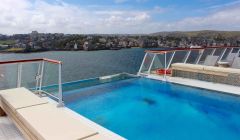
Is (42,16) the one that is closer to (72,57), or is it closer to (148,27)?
(72,57)

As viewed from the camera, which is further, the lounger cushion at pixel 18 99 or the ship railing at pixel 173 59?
the ship railing at pixel 173 59

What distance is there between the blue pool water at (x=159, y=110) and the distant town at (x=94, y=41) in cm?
885

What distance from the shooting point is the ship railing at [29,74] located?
16.6 feet

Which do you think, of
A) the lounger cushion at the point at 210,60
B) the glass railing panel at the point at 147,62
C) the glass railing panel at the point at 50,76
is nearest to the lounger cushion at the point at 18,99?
the glass railing panel at the point at 50,76

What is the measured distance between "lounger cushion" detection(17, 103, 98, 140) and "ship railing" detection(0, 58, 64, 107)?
1.63 meters

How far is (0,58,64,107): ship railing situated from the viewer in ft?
16.6

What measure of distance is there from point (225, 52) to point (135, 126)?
7.56 metres

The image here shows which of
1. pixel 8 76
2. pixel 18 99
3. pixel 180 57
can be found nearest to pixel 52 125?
pixel 18 99

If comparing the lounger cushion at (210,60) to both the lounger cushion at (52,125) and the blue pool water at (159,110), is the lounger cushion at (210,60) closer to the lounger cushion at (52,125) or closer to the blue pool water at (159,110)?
the blue pool water at (159,110)

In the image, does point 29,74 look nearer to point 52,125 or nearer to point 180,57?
point 52,125

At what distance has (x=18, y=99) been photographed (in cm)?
420

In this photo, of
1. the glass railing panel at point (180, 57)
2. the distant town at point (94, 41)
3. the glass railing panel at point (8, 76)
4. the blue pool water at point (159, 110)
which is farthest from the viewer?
the distant town at point (94, 41)

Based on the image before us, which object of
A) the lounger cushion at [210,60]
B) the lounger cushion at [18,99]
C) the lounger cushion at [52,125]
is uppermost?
the lounger cushion at [210,60]

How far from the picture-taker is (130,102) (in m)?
6.11
